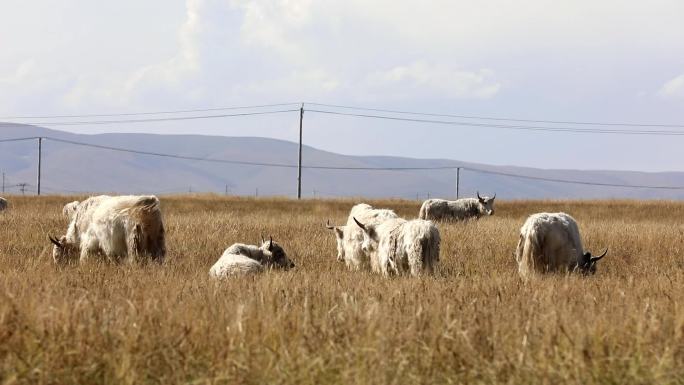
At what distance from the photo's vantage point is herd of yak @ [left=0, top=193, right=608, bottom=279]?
1109cm

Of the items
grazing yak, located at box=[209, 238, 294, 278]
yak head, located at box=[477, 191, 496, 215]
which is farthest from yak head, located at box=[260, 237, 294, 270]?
yak head, located at box=[477, 191, 496, 215]

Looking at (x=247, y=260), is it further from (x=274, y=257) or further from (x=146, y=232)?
(x=146, y=232)

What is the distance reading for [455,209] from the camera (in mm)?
28219

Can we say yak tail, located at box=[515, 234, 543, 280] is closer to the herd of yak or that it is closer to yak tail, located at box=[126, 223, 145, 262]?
the herd of yak

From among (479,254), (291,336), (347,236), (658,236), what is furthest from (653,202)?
(291,336)

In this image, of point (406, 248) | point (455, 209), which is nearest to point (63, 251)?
point (406, 248)

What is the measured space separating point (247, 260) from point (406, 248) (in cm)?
211

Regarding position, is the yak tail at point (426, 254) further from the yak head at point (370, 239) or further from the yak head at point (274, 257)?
the yak head at point (274, 257)

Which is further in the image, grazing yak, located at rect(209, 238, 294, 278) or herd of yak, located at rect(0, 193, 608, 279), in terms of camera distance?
herd of yak, located at rect(0, 193, 608, 279)

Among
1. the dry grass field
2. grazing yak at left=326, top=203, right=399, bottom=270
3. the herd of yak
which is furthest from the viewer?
grazing yak at left=326, top=203, right=399, bottom=270

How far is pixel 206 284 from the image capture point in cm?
891

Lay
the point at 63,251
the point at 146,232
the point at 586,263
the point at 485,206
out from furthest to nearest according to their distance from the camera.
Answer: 1. the point at 485,206
2. the point at 63,251
3. the point at 586,263
4. the point at 146,232

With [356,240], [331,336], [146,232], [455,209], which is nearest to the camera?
[331,336]

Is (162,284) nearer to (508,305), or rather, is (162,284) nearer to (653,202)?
(508,305)
